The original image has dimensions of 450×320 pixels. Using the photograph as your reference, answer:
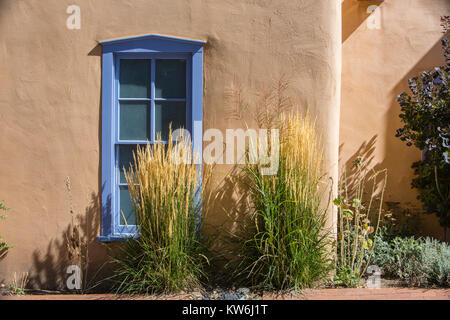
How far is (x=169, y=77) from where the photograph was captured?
3832 millimetres

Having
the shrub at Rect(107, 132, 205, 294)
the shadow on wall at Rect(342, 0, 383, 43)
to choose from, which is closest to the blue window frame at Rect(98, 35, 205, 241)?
the shrub at Rect(107, 132, 205, 294)

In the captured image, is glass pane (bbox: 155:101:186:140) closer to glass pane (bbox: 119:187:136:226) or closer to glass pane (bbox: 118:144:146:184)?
glass pane (bbox: 118:144:146:184)

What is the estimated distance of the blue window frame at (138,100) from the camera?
3.74 m

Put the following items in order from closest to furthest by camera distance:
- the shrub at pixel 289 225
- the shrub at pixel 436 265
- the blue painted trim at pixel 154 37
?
1. the shrub at pixel 289 225
2. the shrub at pixel 436 265
3. the blue painted trim at pixel 154 37

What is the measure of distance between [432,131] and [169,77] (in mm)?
2680

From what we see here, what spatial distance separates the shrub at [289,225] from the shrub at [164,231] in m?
0.47

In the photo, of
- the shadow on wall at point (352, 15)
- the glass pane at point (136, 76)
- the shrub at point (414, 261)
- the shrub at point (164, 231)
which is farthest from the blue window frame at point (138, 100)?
the shrub at point (414, 261)

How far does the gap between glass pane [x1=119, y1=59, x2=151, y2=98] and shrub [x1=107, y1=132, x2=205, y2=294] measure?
78cm

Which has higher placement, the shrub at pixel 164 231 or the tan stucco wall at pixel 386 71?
the tan stucco wall at pixel 386 71

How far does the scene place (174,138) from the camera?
3.79 meters

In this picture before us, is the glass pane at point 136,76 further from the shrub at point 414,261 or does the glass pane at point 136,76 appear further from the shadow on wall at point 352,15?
the shrub at point 414,261

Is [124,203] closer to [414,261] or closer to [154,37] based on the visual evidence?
[154,37]

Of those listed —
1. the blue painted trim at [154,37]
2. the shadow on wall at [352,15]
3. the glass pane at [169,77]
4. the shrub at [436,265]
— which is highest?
the shadow on wall at [352,15]
